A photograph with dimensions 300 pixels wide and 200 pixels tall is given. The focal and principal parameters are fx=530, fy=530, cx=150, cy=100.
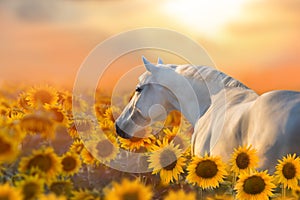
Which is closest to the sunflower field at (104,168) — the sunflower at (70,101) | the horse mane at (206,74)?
the sunflower at (70,101)

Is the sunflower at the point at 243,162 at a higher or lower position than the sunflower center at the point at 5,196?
lower

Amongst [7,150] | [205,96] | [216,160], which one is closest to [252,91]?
[205,96]

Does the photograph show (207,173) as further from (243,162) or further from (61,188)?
(61,188)

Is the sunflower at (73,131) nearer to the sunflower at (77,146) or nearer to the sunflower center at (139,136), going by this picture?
the sunflower at (77,146)

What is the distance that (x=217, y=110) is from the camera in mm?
5840

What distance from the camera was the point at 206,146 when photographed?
5.59m

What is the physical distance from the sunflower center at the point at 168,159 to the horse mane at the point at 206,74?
2.27 metres

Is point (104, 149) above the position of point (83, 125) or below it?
below

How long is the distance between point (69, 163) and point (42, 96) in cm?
282

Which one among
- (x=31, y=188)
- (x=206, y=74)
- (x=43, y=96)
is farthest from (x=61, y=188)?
(x=206, y=74)

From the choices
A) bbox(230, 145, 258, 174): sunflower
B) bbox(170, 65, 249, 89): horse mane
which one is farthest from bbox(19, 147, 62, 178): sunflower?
bbox(170, 65, 249, 89): horse mane

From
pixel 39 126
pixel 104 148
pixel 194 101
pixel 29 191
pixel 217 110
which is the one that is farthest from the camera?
pixel 194 101

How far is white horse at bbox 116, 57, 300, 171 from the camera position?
460 centimetres

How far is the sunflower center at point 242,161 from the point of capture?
3996 mm
